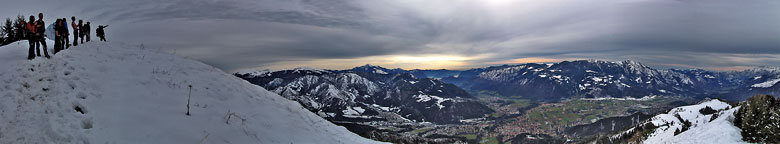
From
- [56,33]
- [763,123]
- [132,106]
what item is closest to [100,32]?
[56,33]

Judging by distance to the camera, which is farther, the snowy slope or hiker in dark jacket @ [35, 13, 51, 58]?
hiker in dark jacket @ [35, 13, 51, 58]

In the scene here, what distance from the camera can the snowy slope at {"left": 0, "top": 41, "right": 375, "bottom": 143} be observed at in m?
9.38

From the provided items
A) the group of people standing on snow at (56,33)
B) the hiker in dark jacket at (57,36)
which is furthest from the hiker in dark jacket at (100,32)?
the hiker in dark jacket at (57,36)

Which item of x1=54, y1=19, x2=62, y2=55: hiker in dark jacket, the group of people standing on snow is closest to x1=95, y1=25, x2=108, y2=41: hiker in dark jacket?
the group of people standing on snow

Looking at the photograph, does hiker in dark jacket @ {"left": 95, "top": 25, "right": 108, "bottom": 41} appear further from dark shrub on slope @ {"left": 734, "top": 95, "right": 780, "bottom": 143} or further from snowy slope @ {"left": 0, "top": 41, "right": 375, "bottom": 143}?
dark shrub on slope @ {"left": 734, "top": 95, "right": 780, "bottom": 143}

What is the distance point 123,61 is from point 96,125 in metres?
10.8

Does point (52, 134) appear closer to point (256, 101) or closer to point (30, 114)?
point (30, 114)

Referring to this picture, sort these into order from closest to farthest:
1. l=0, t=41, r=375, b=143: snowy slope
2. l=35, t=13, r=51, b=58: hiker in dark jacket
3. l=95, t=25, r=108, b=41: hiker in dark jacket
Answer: l=0, t=41, r=375, b=143: snowy slope → l=35, t=13, r=51, b=58: hiker in dark jacket → l=95, t=25, r=108, b=41: hiker in dark jacket

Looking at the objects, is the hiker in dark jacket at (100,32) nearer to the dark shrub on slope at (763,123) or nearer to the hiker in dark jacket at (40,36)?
the hiker in dark jacket at (40,36)

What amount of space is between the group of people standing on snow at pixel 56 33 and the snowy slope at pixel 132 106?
0.86 metres

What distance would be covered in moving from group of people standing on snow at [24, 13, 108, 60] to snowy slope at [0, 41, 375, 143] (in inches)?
33.7

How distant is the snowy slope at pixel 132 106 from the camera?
30.8ft

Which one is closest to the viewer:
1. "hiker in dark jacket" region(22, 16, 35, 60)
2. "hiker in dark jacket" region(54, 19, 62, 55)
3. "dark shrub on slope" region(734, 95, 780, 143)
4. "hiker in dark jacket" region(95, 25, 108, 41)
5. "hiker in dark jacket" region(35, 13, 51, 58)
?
"hiker in dark jacket" region(22, 16, 35, 60)

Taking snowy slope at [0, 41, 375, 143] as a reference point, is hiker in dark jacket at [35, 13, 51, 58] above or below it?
above
